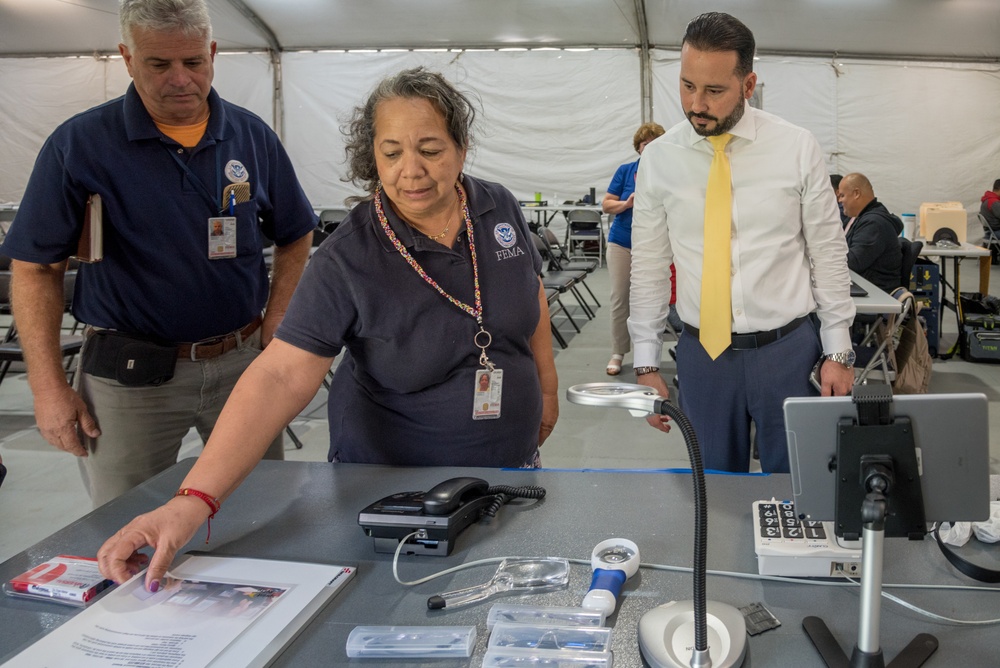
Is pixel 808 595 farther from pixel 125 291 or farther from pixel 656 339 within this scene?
pixel 125 291

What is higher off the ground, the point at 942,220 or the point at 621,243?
the point at 942,220

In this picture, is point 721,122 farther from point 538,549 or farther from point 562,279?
point 562,279

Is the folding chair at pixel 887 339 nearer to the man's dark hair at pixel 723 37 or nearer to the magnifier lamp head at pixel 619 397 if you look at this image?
the man's dark hair at pixel 723 37

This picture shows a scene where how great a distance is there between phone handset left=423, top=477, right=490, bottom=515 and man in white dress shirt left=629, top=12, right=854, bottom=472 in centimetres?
81

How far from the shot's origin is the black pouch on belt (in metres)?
1.74

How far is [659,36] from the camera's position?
424 inches

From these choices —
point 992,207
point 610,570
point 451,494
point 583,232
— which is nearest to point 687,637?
point 610,570

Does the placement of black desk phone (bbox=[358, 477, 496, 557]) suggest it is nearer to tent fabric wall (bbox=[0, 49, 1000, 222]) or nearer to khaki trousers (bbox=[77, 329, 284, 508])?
khaki trousers (bbox=[77, 329, 284, 508])

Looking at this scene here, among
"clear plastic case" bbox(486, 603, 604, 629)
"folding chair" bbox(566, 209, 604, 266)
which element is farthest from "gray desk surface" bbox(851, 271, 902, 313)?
"folding chair" bbox(566, 209, 604, 266)

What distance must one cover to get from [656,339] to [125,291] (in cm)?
133

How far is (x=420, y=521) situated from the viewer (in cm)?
120

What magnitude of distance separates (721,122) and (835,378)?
709 mm

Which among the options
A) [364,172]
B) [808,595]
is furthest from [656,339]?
[808,595]

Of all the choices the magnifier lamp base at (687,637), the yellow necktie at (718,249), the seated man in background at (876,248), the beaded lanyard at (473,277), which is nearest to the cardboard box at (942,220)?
the seated man in background at (876,248)
